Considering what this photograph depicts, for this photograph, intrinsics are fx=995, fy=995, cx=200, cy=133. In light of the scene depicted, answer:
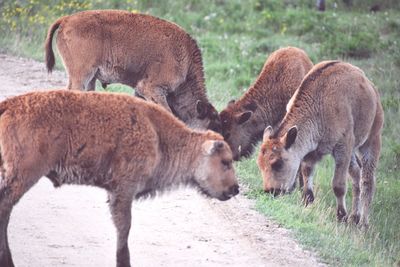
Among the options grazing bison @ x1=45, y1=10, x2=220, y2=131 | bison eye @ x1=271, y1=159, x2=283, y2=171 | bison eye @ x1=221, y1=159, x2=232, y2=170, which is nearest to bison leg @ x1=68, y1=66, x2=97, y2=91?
grazing bison @ x1=45, y1=10, x2=220, y2=131

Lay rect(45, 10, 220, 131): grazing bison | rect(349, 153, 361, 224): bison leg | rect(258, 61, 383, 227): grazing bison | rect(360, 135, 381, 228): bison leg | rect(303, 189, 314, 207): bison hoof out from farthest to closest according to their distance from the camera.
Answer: rect(360, 135, 381, 228): bison leg → rect(349, 153, 361, 224): bison leg → rect(45, 10, 220, 131): grazing bison → rect(303, 189, 314, 207): bison hoof → rect(258, 61, 383, 227): grazing bison

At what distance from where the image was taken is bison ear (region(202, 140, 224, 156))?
8.35m

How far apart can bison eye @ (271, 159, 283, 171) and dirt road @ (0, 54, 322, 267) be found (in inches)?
24.1

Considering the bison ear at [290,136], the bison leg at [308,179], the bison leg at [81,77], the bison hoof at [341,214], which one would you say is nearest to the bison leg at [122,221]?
the bison ear at [290,136]

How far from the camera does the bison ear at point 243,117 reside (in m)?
12.6

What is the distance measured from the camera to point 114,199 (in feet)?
25.9

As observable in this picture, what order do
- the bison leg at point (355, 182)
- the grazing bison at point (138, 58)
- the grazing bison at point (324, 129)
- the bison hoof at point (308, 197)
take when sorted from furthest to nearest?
the bison leg at point (355, 182)
the grazing bison at point (138, 58)
the bison hoof at point (308, 197)
the grazing bison at point (324, 129)

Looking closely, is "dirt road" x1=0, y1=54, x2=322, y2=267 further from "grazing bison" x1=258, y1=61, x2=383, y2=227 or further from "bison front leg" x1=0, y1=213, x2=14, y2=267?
"grazing bison" x1=258, y1=61, x2=383, y2=227

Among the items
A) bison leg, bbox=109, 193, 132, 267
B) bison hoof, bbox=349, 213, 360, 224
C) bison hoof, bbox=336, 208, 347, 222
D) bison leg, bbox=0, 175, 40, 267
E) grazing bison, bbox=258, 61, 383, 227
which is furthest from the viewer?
bison hoof, bbox=349, 213, 360, 224

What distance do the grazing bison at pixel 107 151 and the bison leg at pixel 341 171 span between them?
321 cm

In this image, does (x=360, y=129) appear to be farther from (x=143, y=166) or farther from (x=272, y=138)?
(x=143, y=166)

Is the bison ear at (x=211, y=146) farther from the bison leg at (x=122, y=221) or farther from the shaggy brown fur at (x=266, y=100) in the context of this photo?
the shaggy brown fur at (x=266, y=100)

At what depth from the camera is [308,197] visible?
457 inches

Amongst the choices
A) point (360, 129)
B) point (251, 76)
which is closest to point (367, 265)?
point (360, 129)
